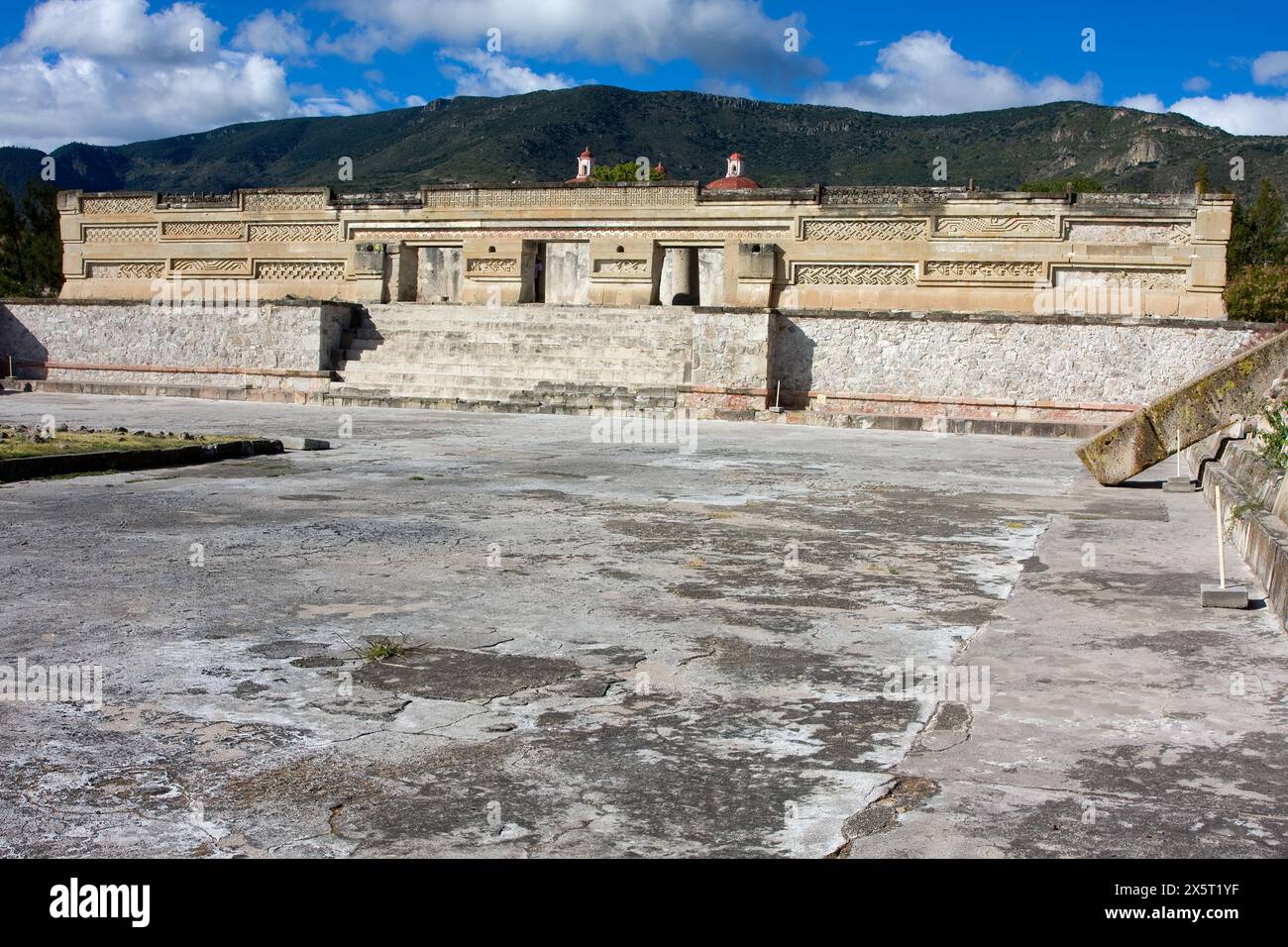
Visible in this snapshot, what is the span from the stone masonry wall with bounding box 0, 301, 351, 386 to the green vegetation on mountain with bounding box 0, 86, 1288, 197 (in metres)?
43.9

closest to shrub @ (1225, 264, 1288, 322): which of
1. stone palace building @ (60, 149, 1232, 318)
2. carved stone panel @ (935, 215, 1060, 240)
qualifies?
stone palace building @ (60, 149, 1232, 318)

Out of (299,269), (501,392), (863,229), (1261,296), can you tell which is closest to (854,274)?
(863,229)

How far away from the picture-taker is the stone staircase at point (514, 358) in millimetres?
20141

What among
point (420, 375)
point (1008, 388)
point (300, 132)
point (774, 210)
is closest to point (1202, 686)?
point (1008, 388)

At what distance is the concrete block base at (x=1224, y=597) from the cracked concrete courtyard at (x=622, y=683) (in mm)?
207

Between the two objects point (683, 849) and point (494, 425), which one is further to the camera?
point (494, 425)

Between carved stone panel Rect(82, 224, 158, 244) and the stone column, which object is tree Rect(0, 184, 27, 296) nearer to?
carved stone panel Rect(82, 224, 158, 244)

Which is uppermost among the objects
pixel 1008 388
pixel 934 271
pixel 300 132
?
pixel 300 132

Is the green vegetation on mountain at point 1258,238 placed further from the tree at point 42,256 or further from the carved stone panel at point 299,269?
the tree at point 42,256

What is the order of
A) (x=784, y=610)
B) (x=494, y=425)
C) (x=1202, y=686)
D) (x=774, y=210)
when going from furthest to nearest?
1. (x=774, y=210)
2. (x=494, y=425)
3. (x=784, y=610)
4. (x=1202, y=686)

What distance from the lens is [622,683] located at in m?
4.04

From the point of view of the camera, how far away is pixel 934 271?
2273 centimetres
